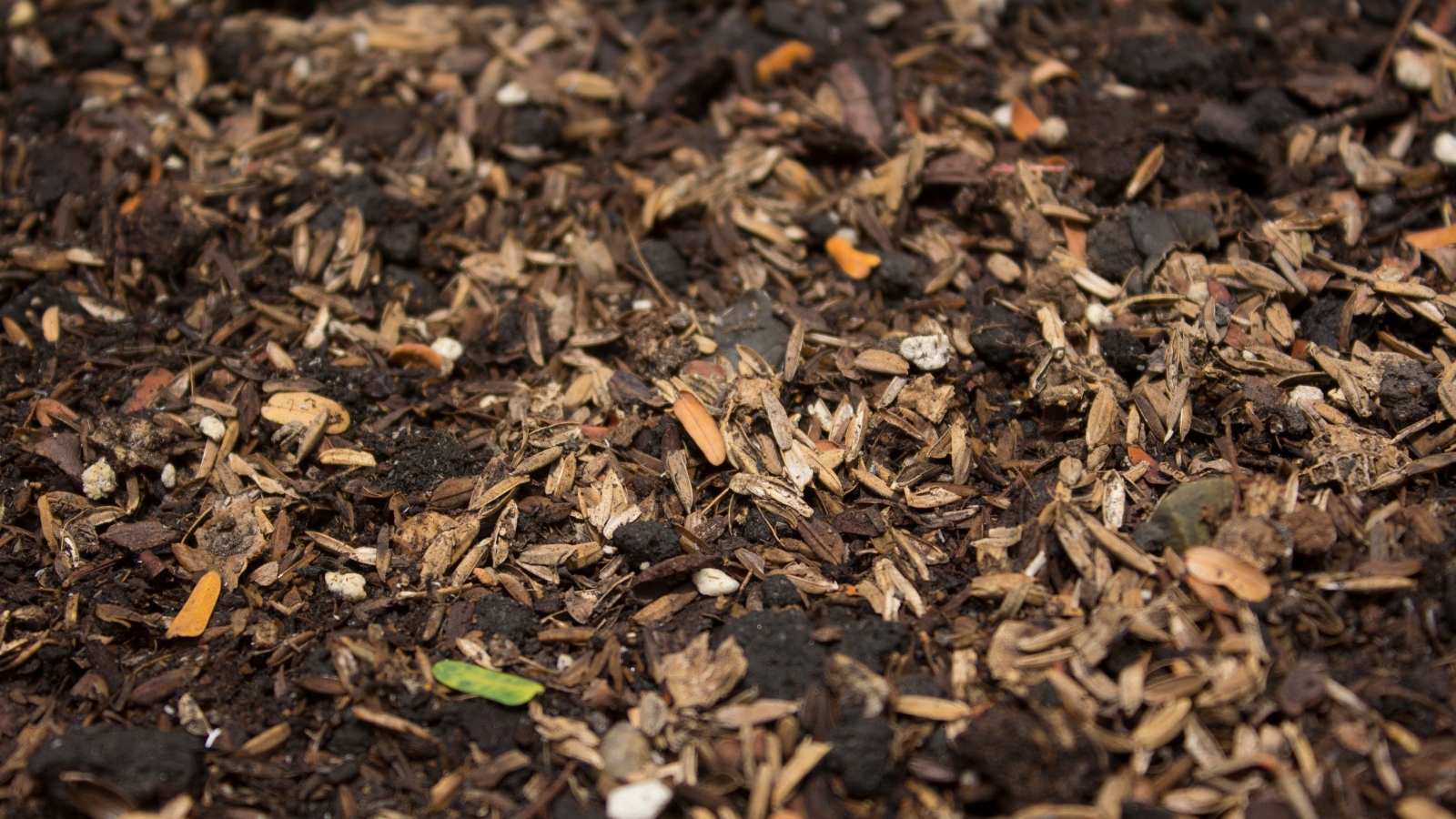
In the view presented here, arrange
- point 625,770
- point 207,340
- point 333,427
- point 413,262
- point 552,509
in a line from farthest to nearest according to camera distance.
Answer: point 413,262 < point 207,340 < point 333,427 < point 552,509 < point 625,770

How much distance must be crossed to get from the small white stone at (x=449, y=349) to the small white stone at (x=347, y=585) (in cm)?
74

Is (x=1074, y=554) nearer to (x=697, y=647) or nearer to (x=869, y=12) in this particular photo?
(x=697, y=647)

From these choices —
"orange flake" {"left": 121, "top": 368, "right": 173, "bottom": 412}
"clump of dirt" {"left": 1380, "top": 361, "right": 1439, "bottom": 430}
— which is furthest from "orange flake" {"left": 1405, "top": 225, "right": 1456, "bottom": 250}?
"orange flake" {"left": 121, "top": 368, "right": 173, "bottom": 412}

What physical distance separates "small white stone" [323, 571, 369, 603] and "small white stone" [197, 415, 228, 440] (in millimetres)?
589

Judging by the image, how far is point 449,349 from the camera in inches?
111

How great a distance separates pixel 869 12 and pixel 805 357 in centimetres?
167

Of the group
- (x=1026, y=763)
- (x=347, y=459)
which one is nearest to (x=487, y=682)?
(x=347, y=459)

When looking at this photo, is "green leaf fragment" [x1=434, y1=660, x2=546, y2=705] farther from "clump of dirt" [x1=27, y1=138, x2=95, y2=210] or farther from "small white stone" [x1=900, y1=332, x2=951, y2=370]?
"clump of dirt" [x1=27, y1=138, x2=95, y2=210]

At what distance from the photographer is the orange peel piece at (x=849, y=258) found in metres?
2.89

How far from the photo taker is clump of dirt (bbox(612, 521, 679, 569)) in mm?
2309

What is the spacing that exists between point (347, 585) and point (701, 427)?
97 centimetres

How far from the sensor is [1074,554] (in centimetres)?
221

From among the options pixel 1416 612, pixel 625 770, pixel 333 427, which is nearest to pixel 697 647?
pixel 625 770

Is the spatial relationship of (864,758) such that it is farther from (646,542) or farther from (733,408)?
(733,408)
